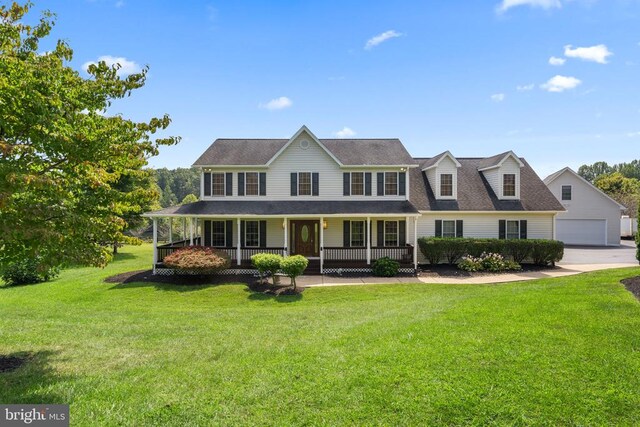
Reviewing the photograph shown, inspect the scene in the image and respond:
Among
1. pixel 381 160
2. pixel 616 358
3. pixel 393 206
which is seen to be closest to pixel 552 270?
pixel 393 206

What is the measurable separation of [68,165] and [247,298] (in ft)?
29.4

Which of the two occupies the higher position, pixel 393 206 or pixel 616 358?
pixel 393 206

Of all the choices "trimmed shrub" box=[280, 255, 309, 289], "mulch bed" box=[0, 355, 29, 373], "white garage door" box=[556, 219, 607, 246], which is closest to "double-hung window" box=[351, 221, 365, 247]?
"trimmed shrub" box=[280, 255, 309, 289]

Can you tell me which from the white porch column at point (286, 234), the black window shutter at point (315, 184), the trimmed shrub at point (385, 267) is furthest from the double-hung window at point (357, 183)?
the trimmed shrub at point (385, 267)

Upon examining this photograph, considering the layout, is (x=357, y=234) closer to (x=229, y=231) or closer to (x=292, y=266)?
(x=292, y=266)

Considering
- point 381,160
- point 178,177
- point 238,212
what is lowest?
point 238,212

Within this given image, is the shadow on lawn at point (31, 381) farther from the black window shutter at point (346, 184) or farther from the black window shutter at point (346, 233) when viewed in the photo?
the black window shutter at point (346, 184)

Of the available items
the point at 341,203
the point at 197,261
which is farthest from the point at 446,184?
A: the point at 197,261

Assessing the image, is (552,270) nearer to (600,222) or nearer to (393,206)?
(393,206)

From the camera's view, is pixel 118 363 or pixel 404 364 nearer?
pixel 404 364

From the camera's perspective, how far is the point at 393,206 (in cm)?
1917

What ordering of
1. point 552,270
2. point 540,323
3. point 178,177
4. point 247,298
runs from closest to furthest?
1. point 540,323
2. point 247,298
3. point 552,270
4. point 178,177

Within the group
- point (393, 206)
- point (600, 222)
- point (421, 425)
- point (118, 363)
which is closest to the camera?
point (421, 425)

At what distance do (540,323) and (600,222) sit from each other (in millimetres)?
29094
